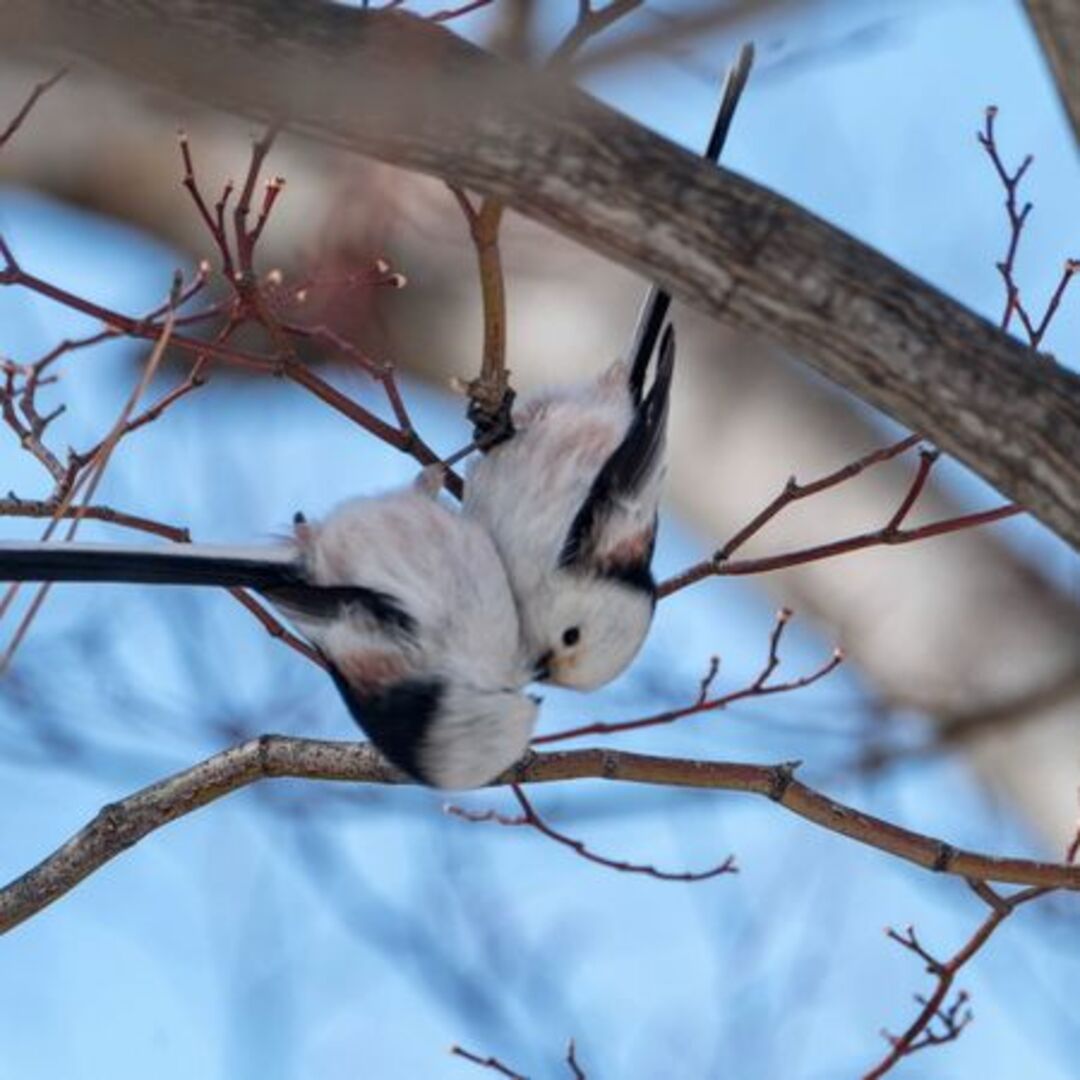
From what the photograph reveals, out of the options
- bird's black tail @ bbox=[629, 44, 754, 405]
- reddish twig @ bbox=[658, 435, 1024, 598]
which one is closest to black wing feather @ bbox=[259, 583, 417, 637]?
reddish twig @ bbox=[658, 435, 1024, 598]

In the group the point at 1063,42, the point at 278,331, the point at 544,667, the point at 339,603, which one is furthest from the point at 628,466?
the point at 1063,42

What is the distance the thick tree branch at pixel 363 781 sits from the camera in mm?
2240

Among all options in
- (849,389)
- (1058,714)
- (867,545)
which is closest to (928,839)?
(867,545)

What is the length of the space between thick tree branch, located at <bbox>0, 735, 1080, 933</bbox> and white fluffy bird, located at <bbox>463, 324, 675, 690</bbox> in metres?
0.15

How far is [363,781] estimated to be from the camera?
2424 millimetres

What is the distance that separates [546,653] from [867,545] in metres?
0.39

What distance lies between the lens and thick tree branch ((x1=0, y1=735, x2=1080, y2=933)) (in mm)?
2240

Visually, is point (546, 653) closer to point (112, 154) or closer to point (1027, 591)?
point (1027, 591)

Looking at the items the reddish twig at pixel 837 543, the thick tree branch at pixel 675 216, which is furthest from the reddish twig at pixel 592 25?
the reddish twig at pixel 837 543

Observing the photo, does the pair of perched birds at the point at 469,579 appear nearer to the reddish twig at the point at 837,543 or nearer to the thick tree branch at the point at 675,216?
the reddish twig at the point at 837,543

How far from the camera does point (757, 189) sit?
66.1 inches

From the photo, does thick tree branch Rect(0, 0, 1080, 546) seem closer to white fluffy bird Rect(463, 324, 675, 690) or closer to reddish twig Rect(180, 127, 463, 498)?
reddish twig Rect(180, 127, 463, 498)

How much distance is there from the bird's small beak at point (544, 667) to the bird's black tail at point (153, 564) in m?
0.30

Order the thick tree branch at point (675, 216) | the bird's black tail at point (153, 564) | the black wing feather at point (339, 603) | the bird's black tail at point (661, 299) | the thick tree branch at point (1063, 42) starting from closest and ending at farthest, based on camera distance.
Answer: the thick tree branch at point (1063, 42) < the thick tree branch at point (675, 216) < the bird's black tail at point (153, 564) < the black wing feather at point (339, 603) < the bird's black tail at point (661, 299)
